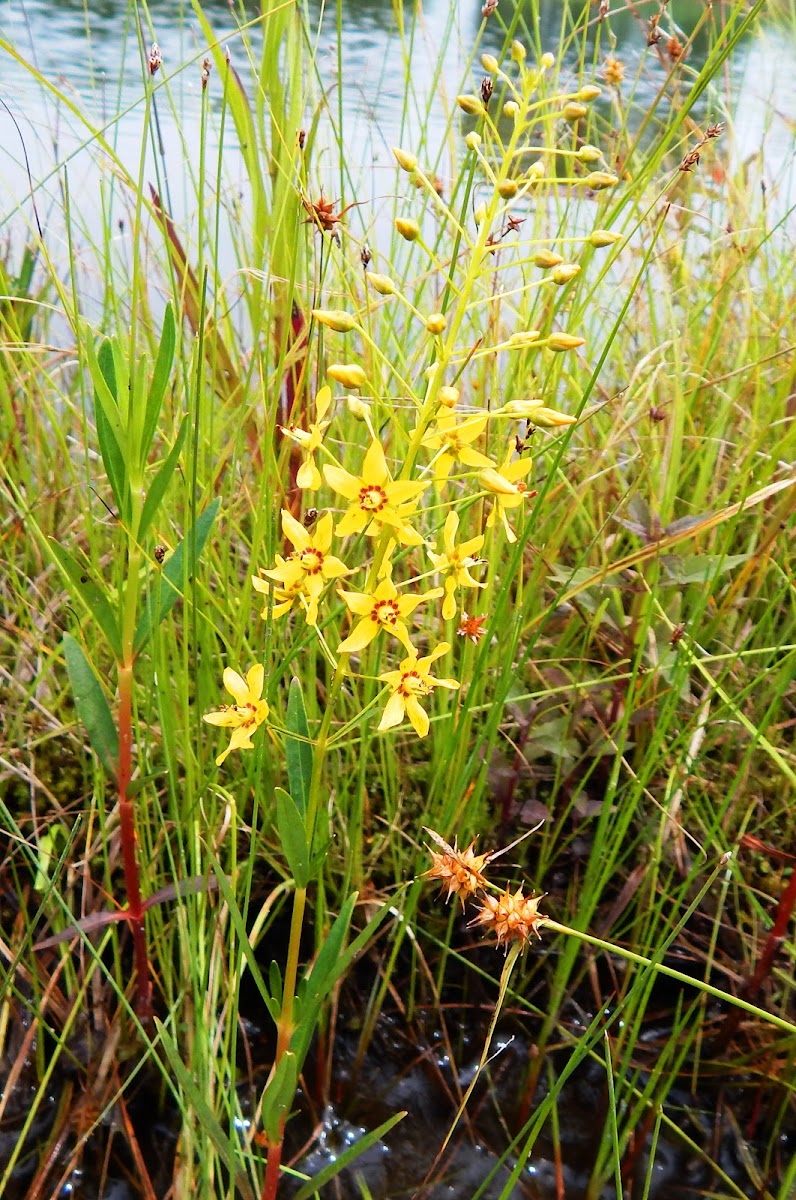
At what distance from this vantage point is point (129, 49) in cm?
606

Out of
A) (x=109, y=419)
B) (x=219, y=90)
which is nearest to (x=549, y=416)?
(x=109, y=419)

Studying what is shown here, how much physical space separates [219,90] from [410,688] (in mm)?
4627

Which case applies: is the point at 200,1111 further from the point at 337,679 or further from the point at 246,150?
the point at 246,150

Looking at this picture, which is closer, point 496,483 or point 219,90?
point 496,483

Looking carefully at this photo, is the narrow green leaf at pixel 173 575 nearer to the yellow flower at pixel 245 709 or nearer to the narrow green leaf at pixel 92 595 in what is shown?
the narrow green leaf at pixel 92 595

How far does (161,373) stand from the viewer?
1246 millimetres

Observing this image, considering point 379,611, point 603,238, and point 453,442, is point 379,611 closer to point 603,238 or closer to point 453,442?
point 453,442

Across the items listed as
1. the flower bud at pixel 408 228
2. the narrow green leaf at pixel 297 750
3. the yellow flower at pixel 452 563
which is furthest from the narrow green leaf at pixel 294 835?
the flower bud at pixel 408 228

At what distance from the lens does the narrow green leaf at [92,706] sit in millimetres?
1319

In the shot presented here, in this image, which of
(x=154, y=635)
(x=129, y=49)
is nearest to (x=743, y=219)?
(x=154, y=635)

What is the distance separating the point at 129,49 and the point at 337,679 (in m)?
6.32

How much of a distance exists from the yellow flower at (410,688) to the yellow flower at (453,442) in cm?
20

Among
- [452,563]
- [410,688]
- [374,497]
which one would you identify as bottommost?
[410,688]

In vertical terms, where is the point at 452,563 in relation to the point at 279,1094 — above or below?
above
